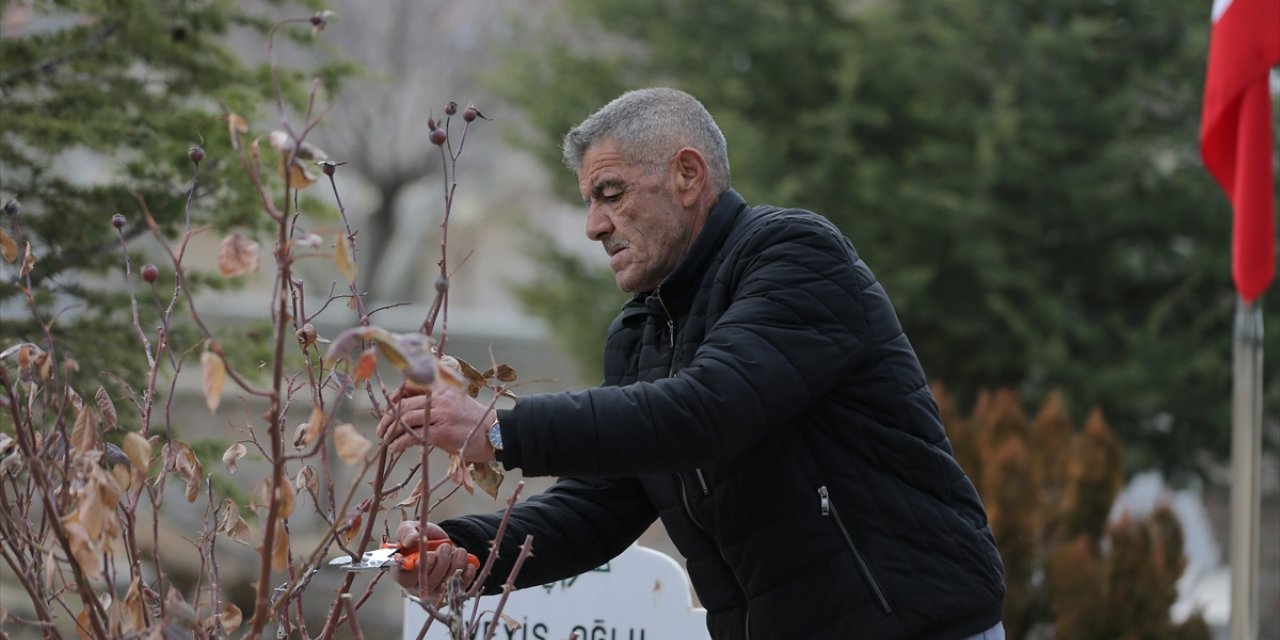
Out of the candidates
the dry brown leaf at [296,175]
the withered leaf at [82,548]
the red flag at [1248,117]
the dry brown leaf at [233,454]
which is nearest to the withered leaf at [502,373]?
the dry brown leaf at [233,454]

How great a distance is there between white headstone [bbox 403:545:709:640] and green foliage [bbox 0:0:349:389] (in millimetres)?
1631

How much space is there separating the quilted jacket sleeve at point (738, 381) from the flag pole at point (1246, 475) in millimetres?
3860

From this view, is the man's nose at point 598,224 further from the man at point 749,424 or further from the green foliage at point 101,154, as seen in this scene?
the green foliage at point 101,154

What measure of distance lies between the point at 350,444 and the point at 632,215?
101cm

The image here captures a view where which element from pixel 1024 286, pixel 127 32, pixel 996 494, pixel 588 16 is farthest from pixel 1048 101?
pixel 127 32

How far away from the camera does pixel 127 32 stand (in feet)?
16.5

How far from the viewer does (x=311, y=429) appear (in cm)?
200

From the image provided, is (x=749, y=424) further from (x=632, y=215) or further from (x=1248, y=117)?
(x=1248, y=117)

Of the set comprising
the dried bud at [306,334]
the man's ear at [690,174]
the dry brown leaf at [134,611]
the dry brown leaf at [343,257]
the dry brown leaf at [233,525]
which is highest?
the man's ear at [690,174]

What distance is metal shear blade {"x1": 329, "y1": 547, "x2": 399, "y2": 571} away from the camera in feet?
7.86

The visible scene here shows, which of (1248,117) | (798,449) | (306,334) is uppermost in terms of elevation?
(1248,117)

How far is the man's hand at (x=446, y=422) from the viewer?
2199mm

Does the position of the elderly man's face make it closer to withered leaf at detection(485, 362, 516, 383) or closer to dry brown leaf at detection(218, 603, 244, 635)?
withered leaf at detection(485, 362, 516, 383)

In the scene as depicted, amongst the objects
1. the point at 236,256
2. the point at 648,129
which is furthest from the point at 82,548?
the point at 648,129
